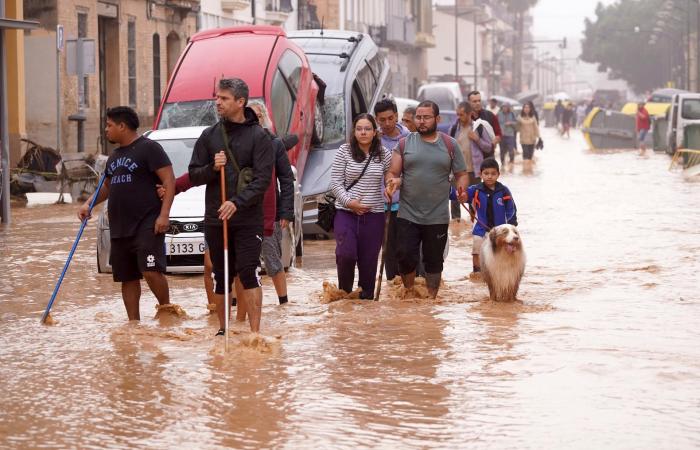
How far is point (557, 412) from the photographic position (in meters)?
7.82

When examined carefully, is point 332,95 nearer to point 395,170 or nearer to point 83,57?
point 83,57

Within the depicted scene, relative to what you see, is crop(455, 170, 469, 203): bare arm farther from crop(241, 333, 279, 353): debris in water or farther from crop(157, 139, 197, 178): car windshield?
crop(157, 139, 197, 178): car windshield

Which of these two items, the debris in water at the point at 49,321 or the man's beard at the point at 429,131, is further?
the man's beard at the point at 429,131

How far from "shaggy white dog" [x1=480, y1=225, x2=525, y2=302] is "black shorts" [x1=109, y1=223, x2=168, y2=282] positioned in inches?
106

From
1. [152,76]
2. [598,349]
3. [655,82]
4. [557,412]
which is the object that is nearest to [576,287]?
[598,349]

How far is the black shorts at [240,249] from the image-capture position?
9.80 m

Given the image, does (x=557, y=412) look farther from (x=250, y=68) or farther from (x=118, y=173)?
(x=250, y=68)

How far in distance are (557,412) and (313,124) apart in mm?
13236

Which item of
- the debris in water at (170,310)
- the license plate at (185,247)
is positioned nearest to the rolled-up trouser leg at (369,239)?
the debris in water at (170,310)

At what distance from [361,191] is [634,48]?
12541 cm

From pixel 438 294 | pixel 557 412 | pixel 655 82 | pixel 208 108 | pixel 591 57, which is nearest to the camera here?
pixel 557 412

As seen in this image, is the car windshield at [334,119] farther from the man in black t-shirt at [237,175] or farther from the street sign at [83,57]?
the man in black t-shirt at [237,175]

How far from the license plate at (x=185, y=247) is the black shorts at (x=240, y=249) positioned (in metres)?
4.21

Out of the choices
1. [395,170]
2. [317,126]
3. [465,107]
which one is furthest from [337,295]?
[317,126]
